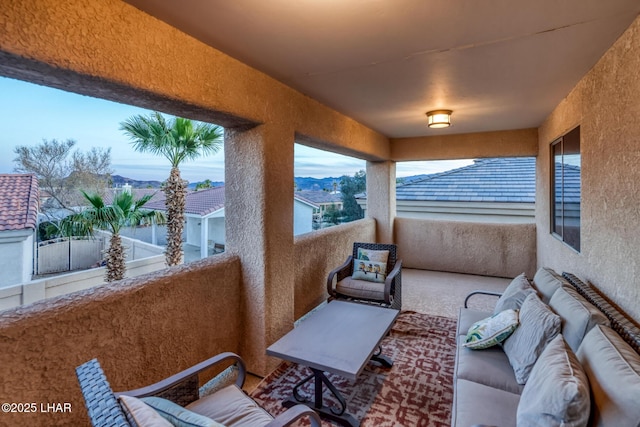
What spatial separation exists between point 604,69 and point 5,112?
4.78 meters

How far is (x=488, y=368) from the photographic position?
1.91 metres

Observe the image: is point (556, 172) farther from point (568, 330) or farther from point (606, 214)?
point (568, 330)

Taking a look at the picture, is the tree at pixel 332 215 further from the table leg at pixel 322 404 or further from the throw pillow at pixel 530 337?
the throw pillow at pixel 530 337

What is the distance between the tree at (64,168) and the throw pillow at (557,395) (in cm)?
386

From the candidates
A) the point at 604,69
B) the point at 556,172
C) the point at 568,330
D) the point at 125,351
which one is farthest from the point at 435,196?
the point at 125,351

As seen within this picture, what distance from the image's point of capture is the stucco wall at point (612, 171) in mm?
1737

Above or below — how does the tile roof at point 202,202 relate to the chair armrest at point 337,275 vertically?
above

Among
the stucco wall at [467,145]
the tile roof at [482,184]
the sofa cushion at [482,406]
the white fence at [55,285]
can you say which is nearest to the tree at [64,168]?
the white fence at [55,285]

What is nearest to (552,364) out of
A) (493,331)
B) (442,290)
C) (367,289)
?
(493,331)

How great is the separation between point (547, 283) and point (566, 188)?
147 centimetres

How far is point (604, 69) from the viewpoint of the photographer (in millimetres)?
2172

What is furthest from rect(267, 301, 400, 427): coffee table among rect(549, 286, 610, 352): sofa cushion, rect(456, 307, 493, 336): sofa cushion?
rect(549, 286, 610, 352): sofa cushion

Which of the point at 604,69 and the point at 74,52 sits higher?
the point at 604,69

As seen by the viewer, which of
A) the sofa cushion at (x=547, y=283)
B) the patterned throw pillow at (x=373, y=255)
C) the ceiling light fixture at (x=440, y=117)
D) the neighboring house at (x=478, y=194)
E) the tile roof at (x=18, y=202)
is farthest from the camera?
the neighboring house at (x=478, y=194)
